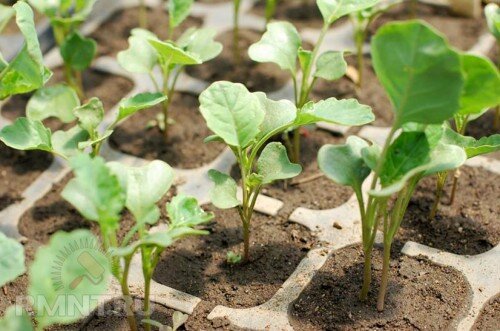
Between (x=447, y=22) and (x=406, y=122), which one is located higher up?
(x=406, y=122)

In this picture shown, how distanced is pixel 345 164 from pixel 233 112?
196 millimetres

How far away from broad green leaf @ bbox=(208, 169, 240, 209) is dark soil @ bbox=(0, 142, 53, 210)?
51cm

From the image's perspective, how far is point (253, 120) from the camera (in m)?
1.19

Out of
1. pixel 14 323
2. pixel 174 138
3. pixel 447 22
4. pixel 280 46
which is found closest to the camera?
pixel 14 323

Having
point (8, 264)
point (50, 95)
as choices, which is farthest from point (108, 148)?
point (8, 264)

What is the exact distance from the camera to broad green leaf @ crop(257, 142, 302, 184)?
1.22 metres

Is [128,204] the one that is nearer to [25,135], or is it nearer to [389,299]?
[25,135]

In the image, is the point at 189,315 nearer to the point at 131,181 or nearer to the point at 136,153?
the point at 131,181

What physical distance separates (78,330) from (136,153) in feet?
1.66

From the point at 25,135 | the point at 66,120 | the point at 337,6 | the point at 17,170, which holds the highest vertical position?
the point at 337,6

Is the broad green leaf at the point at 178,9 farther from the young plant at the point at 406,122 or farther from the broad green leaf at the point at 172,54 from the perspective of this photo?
the young plant at the point at 406,122

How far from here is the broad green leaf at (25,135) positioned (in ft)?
4.05

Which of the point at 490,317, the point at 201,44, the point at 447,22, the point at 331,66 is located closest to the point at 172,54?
the point at 201,44

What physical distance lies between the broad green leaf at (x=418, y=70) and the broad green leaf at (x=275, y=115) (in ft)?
0.78
